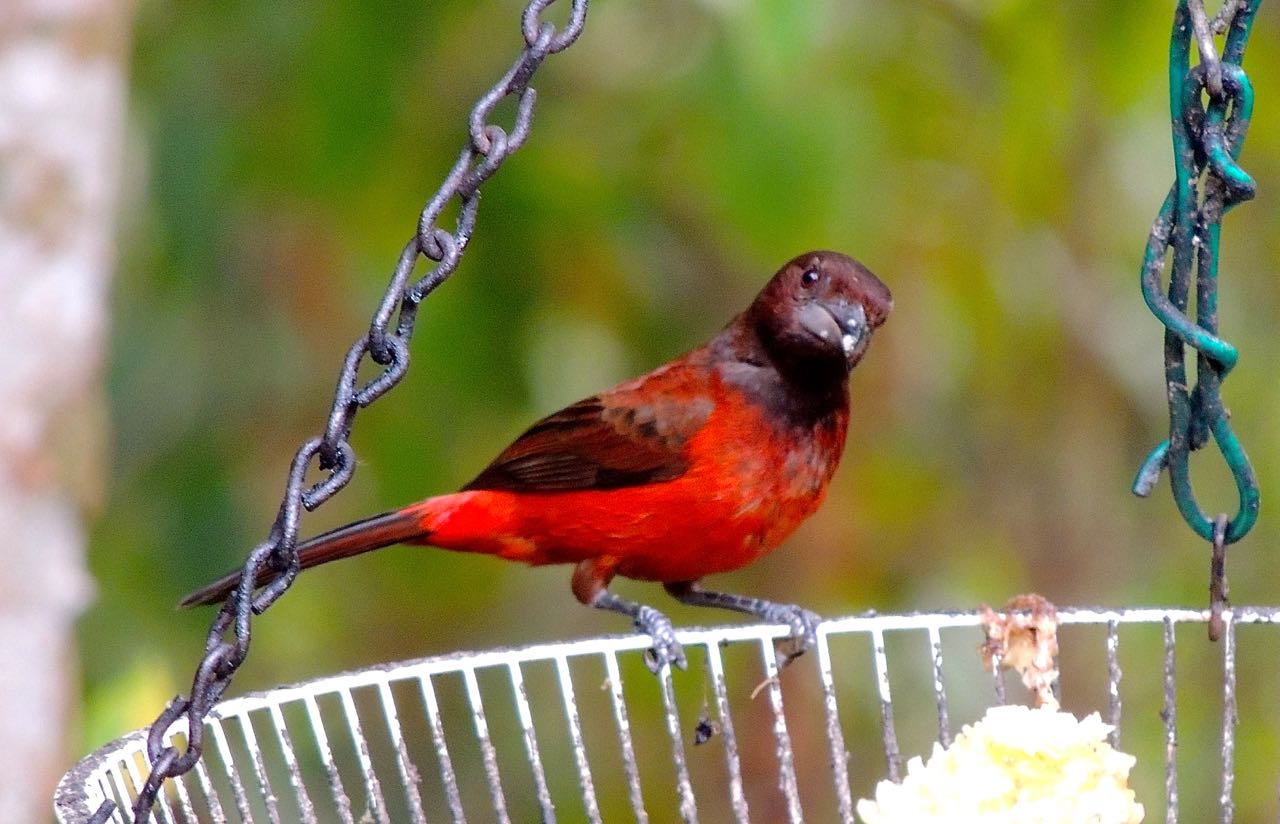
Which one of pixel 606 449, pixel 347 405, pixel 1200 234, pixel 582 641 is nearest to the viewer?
pixel 347 405

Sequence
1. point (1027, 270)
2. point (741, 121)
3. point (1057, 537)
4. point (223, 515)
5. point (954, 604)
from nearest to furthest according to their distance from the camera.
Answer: point (741, 121)
point (223, 515)
point (954, 604)
point (1027, 270)
point (1057, 537)

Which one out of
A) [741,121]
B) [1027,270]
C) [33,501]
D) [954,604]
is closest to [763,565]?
[954,604]

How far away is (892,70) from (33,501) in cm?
248

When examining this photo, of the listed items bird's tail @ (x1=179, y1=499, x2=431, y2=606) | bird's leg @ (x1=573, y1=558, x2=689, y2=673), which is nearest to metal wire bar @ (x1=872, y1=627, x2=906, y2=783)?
bird's leg @ (x1=573, y1=558, x2=689, y2=673)

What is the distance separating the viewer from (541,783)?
2.25 m

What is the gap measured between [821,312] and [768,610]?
2.18 ft

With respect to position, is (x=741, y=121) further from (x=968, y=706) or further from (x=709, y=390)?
(x=968, y=706)

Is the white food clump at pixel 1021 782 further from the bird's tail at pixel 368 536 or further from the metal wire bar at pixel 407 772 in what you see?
the bird's tail at pixel 368 536

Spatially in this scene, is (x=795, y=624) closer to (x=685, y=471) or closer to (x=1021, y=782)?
(x=685, y=471)

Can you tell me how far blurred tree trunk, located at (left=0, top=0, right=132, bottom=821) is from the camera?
3248 mm

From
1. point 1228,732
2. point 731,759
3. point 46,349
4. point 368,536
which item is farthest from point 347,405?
point 368,536

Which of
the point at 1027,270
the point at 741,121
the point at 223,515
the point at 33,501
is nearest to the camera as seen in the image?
the point at 33,501

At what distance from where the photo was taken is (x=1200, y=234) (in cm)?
223

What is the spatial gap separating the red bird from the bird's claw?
0.09 m
